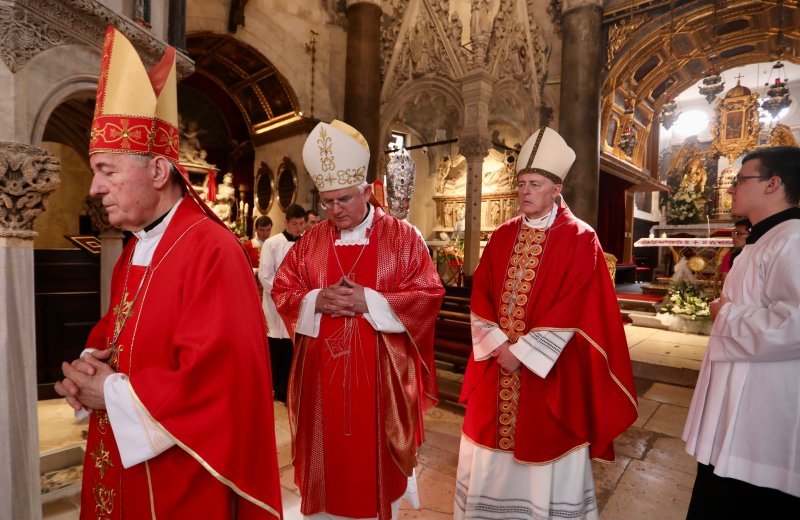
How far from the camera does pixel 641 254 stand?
17062 mm

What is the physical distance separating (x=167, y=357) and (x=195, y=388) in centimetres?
18

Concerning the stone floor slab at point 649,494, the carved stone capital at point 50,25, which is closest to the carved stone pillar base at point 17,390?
the carved stone capital at point 50,25

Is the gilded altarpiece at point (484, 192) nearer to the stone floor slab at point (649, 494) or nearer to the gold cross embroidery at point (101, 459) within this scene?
the stone floor slab at point (649, 494)

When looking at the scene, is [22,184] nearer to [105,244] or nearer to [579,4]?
[105,244]

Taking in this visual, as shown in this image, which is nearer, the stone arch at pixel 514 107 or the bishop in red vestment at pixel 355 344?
the bishop in red vestment at pixel 355 344

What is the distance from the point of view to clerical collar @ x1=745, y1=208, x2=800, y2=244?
1.75 meters

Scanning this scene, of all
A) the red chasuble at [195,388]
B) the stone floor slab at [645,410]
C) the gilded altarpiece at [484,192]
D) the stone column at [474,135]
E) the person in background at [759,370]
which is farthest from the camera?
the gilded altarpiece at [484,192]

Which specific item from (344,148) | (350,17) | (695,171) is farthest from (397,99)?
(695,171)

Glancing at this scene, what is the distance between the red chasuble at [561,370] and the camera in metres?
2.06

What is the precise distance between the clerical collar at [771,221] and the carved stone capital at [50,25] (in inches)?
133

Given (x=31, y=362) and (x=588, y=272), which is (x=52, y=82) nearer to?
(x=31, y=362)

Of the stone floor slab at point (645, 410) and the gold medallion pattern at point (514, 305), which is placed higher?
the gold medallion pattern at point (514, 305)

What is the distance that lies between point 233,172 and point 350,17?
447 cm

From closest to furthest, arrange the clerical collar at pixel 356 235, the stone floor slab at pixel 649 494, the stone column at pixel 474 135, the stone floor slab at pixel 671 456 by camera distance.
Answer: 1. the clerical collar at pixel 356 235
2. the stone floor slab at pixel 649 494
3. the stone floor slab at pixel 671 456
4. the stone column at pixel 474 135
